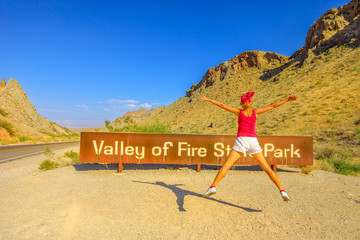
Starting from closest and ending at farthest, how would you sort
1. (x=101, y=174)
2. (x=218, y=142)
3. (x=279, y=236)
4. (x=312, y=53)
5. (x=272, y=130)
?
(x=279, y=236) < (x=101, y=174) < (x=218, y=142) < (x=272, y=130) < (x=312, y=53)

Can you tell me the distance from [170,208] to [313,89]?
30.1 meters

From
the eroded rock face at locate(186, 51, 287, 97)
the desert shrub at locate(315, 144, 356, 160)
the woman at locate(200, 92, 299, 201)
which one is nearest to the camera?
the woman at locate(200, 92, 299, 201)

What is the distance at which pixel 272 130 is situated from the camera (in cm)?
2167

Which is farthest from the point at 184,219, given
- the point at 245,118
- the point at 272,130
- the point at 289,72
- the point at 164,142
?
the point at 289,72

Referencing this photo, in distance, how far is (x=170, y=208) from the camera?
4617mm

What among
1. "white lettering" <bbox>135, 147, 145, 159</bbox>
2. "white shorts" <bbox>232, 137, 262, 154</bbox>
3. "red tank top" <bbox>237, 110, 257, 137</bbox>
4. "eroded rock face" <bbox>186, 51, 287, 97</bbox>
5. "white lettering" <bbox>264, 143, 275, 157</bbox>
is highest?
"eroded rock face" <bbox>186, 51, 287, 97</bbox>

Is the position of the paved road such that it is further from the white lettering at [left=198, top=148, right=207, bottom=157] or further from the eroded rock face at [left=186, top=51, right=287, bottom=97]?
the eroded rock face at [left=186, top=51, right=287, bottom=97]

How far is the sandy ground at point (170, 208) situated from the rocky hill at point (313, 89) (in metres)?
7.19

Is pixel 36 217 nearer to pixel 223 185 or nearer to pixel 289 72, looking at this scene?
pixel 223 185

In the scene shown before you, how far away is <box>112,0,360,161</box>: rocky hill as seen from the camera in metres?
18.2

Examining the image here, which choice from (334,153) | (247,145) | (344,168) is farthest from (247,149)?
(334,153)

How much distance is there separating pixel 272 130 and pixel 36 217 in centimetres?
2109

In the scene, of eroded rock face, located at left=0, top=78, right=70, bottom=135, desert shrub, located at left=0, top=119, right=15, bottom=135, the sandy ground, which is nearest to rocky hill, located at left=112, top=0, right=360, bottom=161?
the sandy ground

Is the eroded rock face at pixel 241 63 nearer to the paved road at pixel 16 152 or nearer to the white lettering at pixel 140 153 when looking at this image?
the paved road at pixel 16 152
